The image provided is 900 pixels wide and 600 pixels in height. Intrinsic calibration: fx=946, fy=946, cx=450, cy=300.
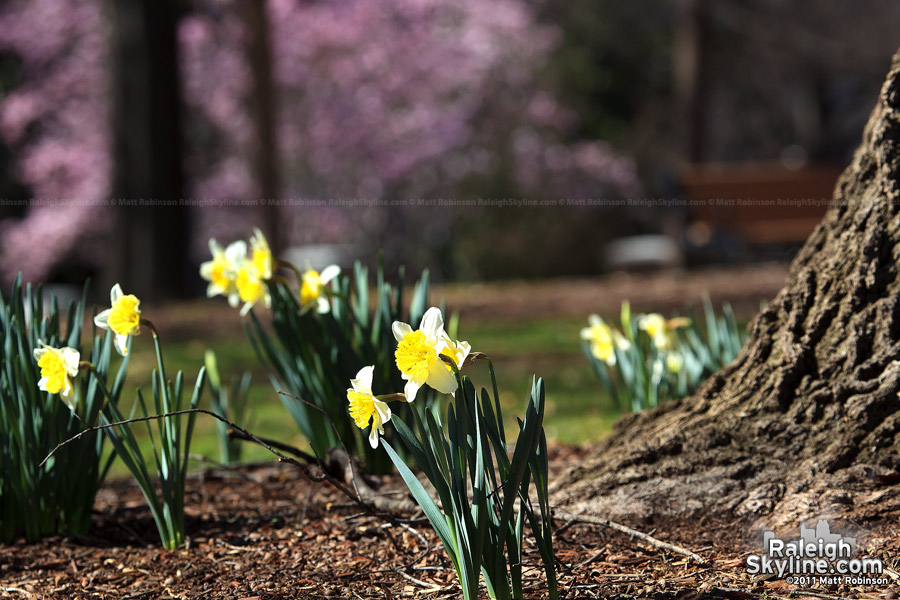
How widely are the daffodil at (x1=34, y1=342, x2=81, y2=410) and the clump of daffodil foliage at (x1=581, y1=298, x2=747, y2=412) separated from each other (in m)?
1.64

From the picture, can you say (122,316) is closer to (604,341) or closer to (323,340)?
(323,340)

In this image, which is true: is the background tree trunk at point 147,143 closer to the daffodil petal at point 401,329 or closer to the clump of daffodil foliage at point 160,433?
the clump of daffodil foliage at point 160,433

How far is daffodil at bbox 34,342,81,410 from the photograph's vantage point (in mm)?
1939

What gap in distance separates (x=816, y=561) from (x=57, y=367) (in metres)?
1.56

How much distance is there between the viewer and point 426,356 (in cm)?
158

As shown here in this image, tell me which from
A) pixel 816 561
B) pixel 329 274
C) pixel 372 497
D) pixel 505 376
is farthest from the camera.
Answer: pixel 505 376

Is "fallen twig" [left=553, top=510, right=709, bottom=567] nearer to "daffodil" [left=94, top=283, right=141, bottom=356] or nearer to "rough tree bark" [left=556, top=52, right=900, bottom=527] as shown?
"rough tree bark" [left=556, top=52, right=900, bottom=527]

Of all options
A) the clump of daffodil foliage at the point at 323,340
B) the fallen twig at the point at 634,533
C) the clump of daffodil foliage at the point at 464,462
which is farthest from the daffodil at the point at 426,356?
the clump of daffodil foliage at the point at 323,340

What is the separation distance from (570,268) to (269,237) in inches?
234

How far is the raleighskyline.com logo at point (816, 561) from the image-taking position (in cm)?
173

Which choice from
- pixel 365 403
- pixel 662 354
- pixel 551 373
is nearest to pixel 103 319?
pixel 365 403

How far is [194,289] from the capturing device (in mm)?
14422

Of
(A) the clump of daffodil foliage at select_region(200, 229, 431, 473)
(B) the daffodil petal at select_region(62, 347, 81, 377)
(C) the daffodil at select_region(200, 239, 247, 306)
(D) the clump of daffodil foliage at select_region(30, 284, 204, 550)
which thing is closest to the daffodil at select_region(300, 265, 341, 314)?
(A) the clump of daffodil foliage at select_region(200, 229, 431, 473)

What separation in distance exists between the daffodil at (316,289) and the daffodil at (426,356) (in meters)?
1.01
